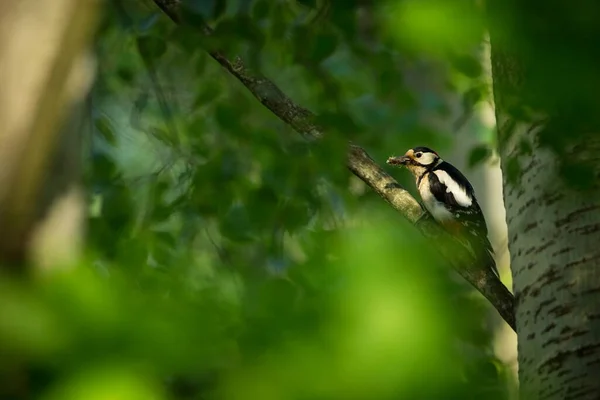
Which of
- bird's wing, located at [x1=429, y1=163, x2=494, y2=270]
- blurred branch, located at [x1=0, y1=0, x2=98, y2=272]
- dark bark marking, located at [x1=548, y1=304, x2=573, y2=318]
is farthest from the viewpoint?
bird's wing, located at [x1=429, y1=163, x2=494, y2=270]

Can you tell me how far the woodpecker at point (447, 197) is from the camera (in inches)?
138

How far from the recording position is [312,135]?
7.76ft

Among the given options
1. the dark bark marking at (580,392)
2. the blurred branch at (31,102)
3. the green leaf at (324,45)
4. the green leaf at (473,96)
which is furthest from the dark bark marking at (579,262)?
the blurred branch at (31,102)

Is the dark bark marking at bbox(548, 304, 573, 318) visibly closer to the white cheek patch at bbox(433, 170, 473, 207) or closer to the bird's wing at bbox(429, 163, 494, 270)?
the bird's wing at bbox(429, 163, 494, 270)

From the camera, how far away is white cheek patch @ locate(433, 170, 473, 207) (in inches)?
144

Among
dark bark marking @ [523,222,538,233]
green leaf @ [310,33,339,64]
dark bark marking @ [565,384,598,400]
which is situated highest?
green leaf @ [310,33,339,64]

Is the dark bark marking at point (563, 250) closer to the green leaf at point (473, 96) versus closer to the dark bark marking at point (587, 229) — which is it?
the dark bark marking at point (587, 229)

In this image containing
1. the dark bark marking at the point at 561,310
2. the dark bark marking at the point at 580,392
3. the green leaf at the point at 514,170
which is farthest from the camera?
the green leaf at the point at 514,170

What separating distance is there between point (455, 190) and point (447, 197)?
0.05 meters

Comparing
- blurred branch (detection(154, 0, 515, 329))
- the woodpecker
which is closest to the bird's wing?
the woodpecker

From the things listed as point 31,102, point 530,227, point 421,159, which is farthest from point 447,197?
point 31,102

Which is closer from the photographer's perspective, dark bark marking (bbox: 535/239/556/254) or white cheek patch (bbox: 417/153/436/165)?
dark bark marking (bbox: 535/239/556/254)

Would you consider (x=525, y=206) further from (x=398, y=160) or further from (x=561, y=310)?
(x=398, y=160)

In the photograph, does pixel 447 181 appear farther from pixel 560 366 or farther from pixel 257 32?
pixel 560 366
